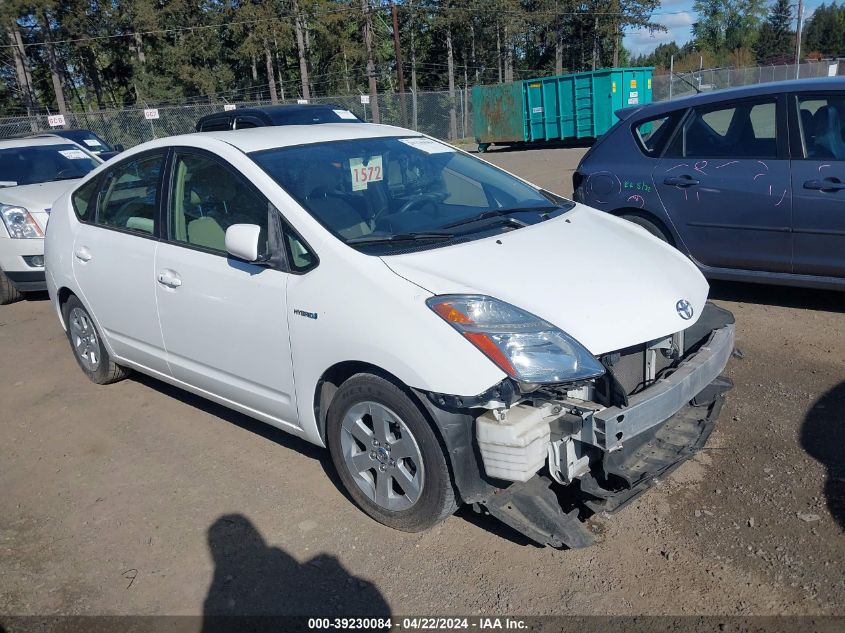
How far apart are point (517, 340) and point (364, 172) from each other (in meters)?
1.55

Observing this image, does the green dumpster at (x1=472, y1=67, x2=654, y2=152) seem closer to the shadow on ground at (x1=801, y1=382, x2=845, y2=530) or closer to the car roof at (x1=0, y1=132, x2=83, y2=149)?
the car roof at (x1=0, y1=132, x2=83, y2=149)

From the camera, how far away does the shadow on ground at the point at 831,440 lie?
3357 mm

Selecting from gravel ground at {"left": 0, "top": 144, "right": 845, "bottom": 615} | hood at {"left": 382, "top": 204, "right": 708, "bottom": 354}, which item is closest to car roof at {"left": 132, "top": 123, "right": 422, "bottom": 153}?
hood at {"left": 382, "top": 204, "right": 708, "bottom": 354}

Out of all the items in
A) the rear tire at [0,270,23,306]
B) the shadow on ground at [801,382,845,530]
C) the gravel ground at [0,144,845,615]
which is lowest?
the gravel ground at [0,144,845,615]

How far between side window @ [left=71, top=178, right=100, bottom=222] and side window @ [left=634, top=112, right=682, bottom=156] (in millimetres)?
4295

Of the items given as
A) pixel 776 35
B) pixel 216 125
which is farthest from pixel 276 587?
pixel 776 35

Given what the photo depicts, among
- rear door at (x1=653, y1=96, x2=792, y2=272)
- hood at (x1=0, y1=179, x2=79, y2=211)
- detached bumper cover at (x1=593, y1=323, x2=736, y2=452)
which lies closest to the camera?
detached bumper cover at (x1=593, y1=323, x2=736, y2=452)

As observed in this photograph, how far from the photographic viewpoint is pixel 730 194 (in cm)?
572

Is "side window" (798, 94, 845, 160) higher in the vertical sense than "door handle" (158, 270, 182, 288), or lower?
higher

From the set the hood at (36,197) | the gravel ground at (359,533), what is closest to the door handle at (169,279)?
the gravel ground at (359,533)

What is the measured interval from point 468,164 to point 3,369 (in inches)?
167

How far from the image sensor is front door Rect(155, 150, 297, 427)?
3.60 metres

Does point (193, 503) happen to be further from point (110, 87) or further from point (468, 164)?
point (110, 87)

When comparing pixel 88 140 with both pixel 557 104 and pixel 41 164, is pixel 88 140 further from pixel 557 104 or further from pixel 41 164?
pixel 557 104
